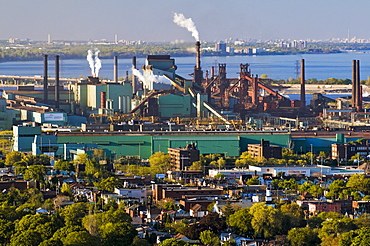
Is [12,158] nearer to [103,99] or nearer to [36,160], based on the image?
[36,160]

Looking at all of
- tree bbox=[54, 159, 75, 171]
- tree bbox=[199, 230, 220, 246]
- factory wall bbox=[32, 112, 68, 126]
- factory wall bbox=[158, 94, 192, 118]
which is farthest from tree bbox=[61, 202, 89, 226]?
factory wall bbox=[158, 94, 192, 118]

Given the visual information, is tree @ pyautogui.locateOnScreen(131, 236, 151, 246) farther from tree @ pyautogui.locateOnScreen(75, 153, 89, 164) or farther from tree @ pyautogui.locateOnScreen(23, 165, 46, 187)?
tree @ pyautogui.locateOnScreen(75, 153, 89, 164)

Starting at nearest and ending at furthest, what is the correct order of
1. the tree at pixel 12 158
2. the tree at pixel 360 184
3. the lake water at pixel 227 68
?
the tree at pixel 360 184 < the tree at pixel 12 158 < the lake water at pixel 227 68

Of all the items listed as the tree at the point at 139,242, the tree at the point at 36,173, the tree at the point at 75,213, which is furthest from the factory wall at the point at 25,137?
the tree at the point at 139,242

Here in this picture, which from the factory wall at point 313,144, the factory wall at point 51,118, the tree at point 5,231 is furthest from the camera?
the factory wall at point 51,118

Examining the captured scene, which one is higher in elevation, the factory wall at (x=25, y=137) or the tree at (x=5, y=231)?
the factory wall at (x=25, y=137)

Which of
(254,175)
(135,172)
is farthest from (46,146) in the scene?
(254,175)

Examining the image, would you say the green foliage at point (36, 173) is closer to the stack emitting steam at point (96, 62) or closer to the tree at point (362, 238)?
the tree at point (362, 238)

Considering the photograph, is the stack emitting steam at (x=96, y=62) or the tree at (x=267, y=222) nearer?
the tree at (x=267, y=222)
